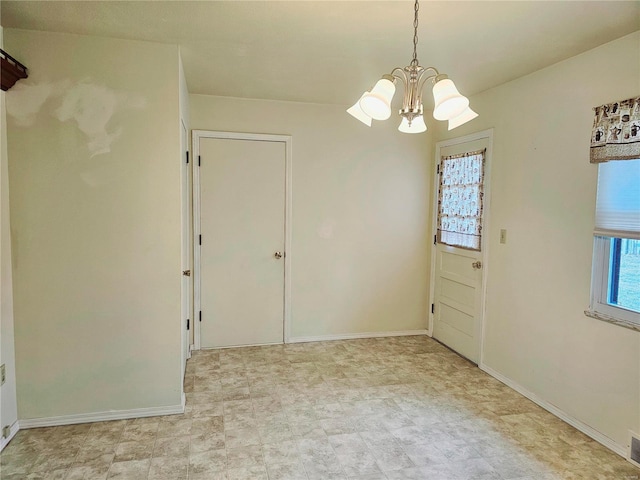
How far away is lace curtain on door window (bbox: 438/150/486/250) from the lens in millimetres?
3586

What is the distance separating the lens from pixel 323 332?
4.24 m

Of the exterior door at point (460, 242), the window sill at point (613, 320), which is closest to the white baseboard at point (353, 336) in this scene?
the exterior door at point (460, 242)

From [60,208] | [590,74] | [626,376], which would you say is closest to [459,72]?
[590,74]

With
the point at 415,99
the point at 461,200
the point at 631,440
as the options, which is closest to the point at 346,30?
the point at 415,99

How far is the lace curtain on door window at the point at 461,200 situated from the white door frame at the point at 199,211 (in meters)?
1.55

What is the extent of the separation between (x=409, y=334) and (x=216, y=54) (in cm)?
329

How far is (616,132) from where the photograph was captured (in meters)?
2.33

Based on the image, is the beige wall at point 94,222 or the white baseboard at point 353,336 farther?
the white baseboard at point 353,336

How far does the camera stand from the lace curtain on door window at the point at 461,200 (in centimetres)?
359

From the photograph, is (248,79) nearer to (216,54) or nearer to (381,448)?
(216,54)

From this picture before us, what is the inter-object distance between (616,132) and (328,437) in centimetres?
244

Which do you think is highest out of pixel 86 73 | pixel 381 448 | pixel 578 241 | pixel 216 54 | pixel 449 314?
pixel 216 54

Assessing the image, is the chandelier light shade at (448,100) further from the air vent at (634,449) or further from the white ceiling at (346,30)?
the air vent at (634,449)

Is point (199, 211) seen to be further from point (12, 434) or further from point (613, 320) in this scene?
point (613, 320)
